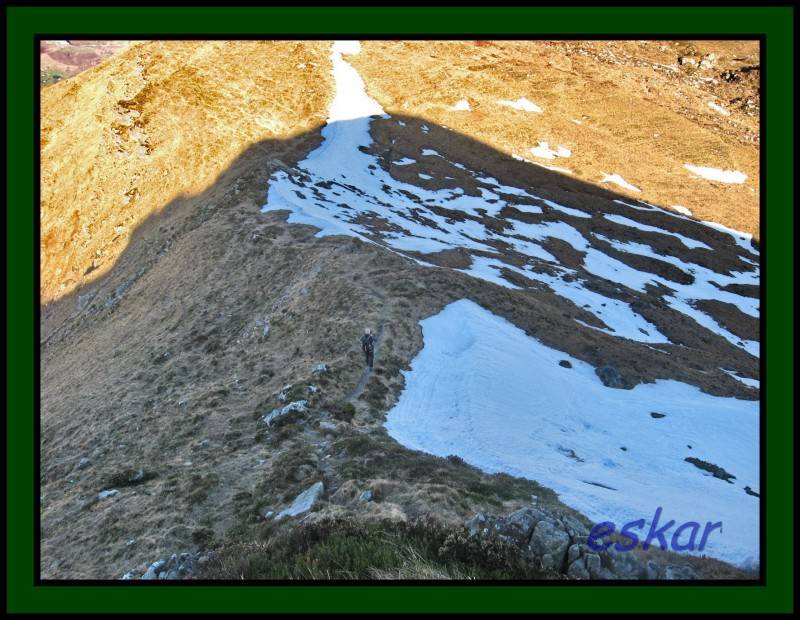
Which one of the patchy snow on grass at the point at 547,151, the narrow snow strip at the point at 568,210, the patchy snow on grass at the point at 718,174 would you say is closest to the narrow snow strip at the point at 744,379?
the narrow snow strip at the point at 568,210

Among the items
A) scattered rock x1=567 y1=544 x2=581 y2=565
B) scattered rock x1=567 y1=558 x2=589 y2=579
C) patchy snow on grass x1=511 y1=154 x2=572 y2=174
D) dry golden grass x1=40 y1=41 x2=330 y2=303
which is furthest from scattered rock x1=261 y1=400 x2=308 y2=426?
patchy snow on grass x1=511 y1=154 x2=572 y2=174

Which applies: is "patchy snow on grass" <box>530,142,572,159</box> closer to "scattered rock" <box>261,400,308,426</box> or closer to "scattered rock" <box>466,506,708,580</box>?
"scattered rock" <box>261,400,308,426</box>

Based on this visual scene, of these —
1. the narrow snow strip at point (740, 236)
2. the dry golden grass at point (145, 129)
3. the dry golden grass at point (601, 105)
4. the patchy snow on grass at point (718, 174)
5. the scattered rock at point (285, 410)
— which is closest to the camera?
the scattered rock at point (285, 410)

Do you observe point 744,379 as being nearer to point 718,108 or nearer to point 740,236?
point 740,236

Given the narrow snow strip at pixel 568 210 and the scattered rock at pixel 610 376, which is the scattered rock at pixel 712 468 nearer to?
the scattered rock at pixel 610 376

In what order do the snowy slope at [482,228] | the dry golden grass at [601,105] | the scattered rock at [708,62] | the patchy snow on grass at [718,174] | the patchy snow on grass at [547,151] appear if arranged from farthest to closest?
the scattered rock at [708,62]
the patchy snow on grass at [718,174]
the patchy snow on grass at [547,151]
the dry golden grass at [601,105]
the snowy slope at [482,228]
